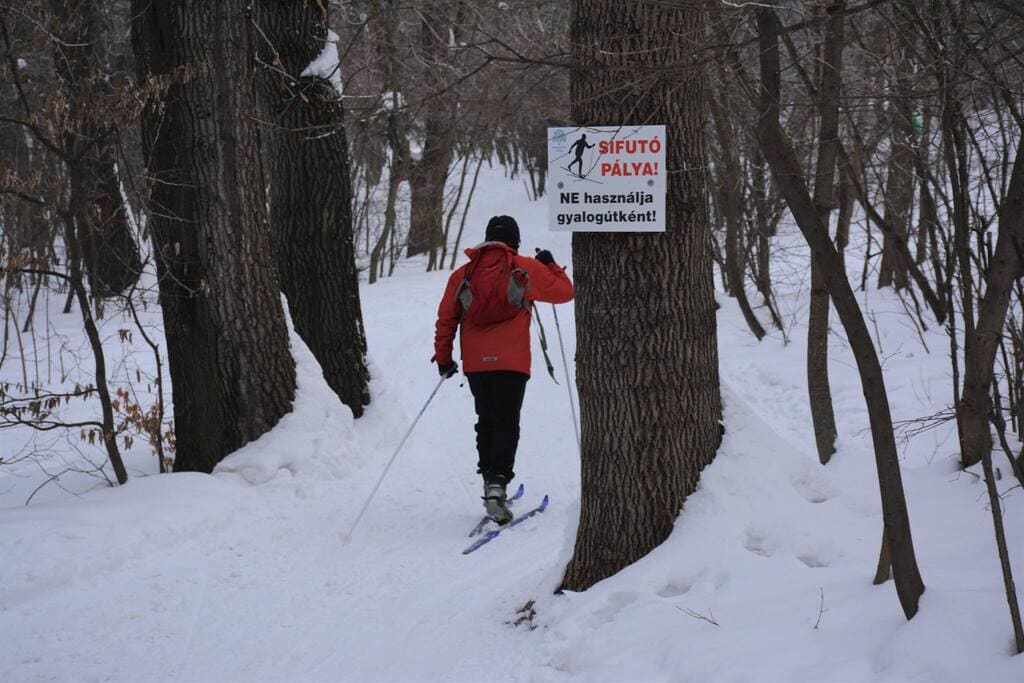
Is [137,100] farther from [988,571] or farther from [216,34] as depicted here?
[988,571]

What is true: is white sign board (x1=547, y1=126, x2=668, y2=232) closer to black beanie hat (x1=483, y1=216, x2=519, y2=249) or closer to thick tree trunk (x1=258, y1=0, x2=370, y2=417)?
black beanie hat (x1=483, y1=216, x2=519, y2=249)

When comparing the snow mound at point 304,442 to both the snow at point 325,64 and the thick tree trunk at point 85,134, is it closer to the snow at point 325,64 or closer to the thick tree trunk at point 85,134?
the thick tree trunk at point 85,134

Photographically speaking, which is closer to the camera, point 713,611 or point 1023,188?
point 1023,188

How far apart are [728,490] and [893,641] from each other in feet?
4.07

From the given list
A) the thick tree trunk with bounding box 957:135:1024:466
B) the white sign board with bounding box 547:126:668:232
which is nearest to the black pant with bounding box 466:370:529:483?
the white sign board with bounding box 547:126:668:232

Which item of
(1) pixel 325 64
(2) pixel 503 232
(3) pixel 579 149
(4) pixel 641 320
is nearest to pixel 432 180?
(1) pixel 325 64

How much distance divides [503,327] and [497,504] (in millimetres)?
1197

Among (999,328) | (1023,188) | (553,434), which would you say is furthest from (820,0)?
(553,434)

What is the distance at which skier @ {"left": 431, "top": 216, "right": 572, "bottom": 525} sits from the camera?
19.5ft

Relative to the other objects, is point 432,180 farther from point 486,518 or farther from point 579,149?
point 579,149

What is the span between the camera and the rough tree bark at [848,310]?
2951 millimetres

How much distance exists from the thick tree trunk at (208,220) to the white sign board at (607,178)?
10.7 feet

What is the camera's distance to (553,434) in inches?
350

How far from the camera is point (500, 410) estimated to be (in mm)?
6230
